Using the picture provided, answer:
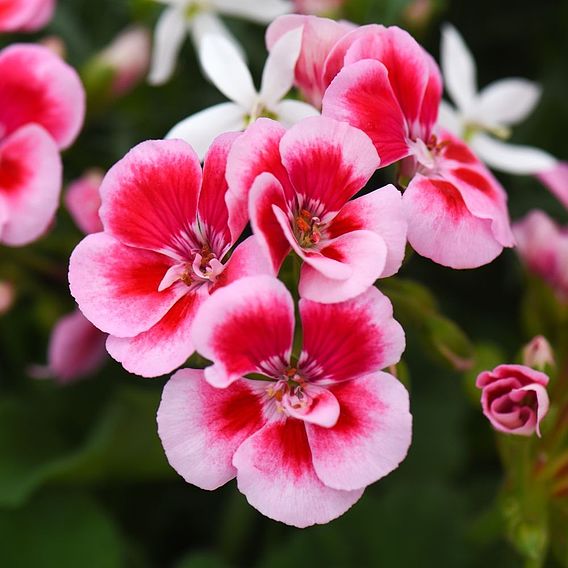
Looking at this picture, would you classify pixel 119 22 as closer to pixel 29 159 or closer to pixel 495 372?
pixel 29 159

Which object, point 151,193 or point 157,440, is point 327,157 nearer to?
point 151,193

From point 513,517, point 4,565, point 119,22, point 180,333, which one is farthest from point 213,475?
point 119,22

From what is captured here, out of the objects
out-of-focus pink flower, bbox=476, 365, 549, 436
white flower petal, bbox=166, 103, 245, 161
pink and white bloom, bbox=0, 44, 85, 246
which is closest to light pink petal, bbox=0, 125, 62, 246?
pink and white bloom, bbox=0, 44, 85, 246

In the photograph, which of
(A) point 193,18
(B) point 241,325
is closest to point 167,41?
(A) point 193,18

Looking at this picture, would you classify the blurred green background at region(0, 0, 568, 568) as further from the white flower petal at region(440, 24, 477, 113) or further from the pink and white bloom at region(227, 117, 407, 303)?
the pink and white bloom at region(227, 117, 407, 303)

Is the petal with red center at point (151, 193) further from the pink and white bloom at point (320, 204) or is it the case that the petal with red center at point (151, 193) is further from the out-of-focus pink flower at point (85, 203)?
the out-of-focus pink flower at point (85, 203)

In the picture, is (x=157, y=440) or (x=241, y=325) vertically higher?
(x=241, y=325)
